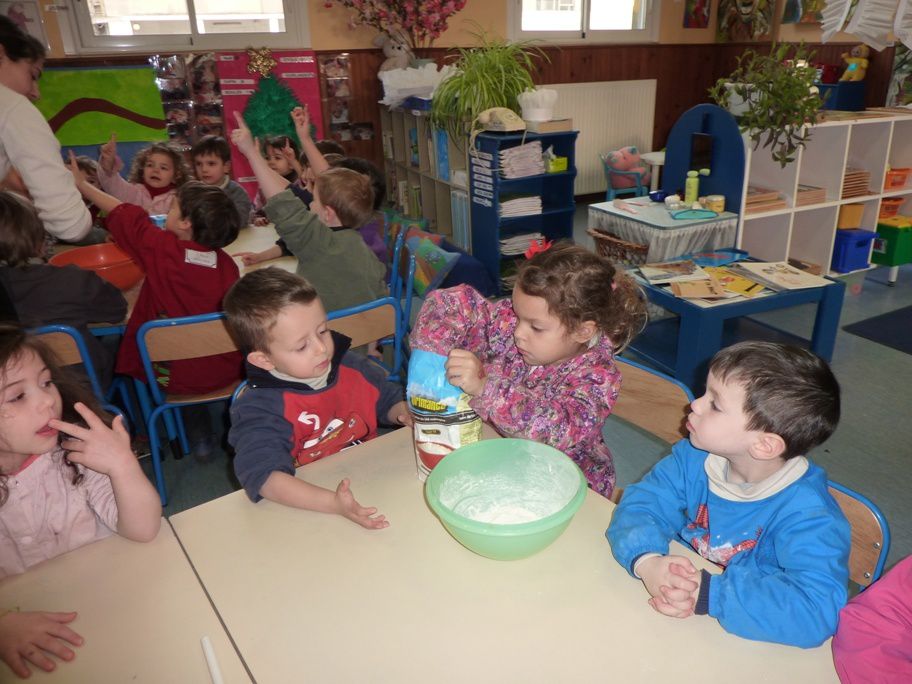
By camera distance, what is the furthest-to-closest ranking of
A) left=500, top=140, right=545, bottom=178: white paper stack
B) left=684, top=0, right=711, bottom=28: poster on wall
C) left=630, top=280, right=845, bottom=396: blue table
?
left=684, top=0, right=711, bottom=28: poster on wall → left=500, top=140, right=545, bottom=178: white paper stack → left=630, top=280, right=845, bottom=396: blue table

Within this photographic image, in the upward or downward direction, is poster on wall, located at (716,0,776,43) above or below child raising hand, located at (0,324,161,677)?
above

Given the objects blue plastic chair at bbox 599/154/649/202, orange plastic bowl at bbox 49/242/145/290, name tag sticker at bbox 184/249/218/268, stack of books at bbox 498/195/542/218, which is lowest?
blue plastic chair at bbox 599/154/649/202

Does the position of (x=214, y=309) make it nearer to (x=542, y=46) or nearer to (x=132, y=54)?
(x=132, y=54)

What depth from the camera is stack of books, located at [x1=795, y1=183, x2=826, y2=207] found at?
3.81m

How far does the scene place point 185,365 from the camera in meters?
2.19

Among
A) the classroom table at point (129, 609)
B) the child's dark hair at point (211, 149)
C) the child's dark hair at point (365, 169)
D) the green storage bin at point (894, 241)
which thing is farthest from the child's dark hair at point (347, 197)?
the green storage bin at point (894, 241)

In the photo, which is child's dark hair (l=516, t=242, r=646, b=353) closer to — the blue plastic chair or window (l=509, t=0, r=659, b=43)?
the blue plastic chair

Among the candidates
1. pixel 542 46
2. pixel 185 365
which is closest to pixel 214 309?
pixel 185 365

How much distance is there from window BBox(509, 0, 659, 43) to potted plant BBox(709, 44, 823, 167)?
2.99 m

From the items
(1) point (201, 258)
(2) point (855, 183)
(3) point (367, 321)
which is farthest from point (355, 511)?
(2) point (855, 183)

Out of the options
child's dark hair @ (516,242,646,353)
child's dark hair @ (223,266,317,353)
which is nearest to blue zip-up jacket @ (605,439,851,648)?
child's dark hair @ (516,242,646,353)

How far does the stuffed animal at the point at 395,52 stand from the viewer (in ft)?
16.9

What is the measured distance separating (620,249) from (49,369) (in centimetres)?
277

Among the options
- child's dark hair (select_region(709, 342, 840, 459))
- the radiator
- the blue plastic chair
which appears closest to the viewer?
child's dark hair (select_region(709, 342, 840, 459))
